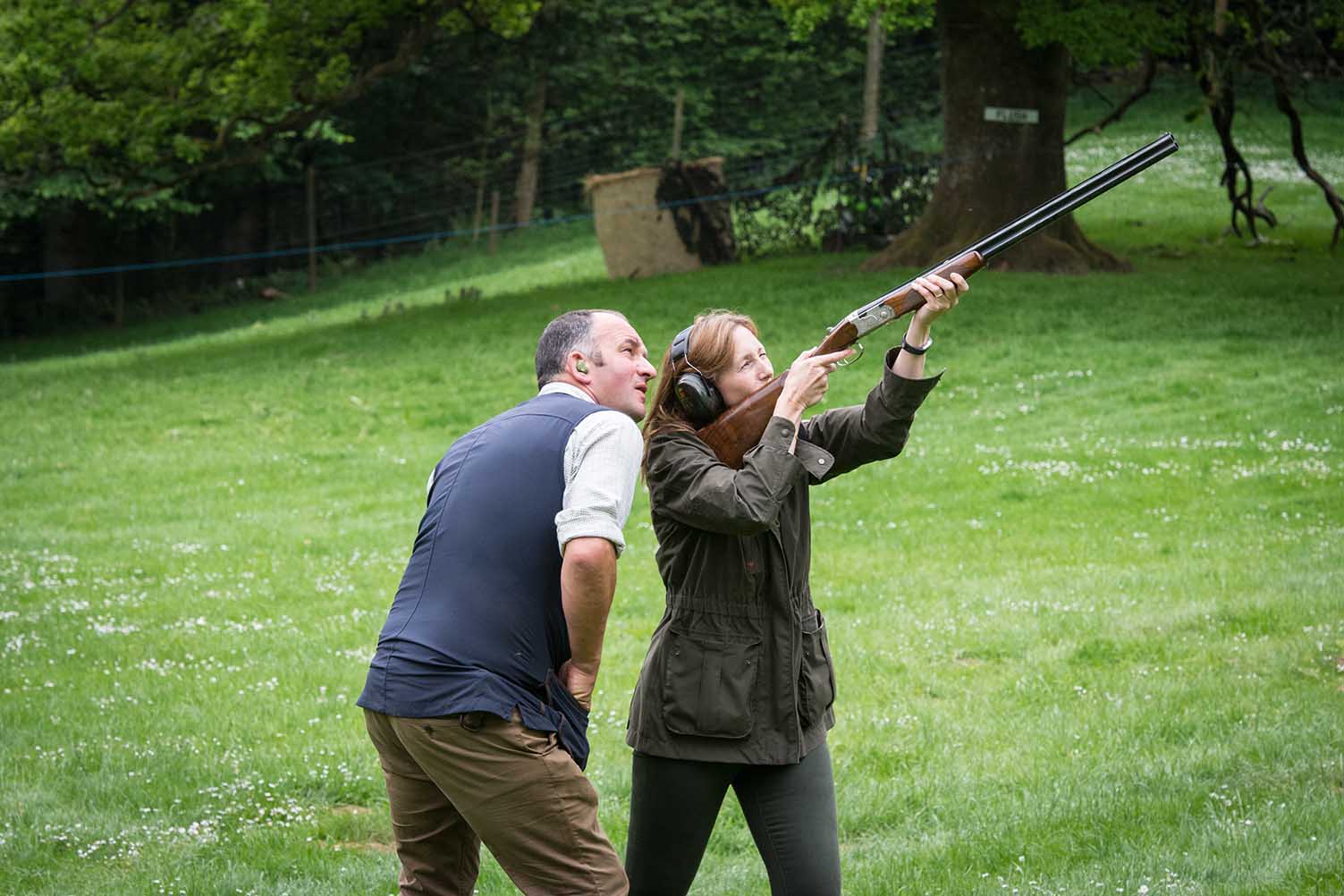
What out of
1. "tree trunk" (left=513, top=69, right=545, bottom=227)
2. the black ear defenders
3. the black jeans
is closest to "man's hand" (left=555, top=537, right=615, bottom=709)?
the black jeans

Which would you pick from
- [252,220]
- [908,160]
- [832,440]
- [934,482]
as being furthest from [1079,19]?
[252,220]

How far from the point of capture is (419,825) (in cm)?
397

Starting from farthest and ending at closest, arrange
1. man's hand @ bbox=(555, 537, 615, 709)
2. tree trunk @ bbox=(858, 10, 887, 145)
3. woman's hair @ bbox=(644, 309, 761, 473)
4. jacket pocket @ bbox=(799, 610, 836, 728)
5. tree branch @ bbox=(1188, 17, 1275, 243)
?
tree trunk @ bbox=(858, 10, 887, 145)
tree branch @ bbox=(1188, 17, 1275, 243)
woman's hair @ bbox=(644, 309, 761, 473)
jacket pocket @ bbox=(799, 610, 836, 728)
man's hand @ bbox=(555, 537, 615, 709)

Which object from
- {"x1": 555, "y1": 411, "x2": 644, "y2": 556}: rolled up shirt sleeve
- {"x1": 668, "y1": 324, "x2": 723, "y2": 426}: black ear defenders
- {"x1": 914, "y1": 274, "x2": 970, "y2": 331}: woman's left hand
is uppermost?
{"x1": 914, "y1": 274, "x2": 970, "y2": 331}: woman's left hand

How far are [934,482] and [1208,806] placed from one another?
7133 mm

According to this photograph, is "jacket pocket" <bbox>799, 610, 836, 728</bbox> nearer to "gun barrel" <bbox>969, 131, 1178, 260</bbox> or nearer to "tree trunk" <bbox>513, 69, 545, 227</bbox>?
"gun barrel" <bbox>969, 131, 1178, 260</bbox>

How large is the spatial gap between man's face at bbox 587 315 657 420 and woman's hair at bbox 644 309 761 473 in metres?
0.14

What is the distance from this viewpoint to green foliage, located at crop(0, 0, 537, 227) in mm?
21281

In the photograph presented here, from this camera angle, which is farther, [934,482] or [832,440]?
[934,482]

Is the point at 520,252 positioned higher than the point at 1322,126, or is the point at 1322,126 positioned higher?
the point at 1322,126

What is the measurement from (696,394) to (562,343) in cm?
41

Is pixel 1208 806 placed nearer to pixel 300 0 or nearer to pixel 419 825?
pixel 419 825

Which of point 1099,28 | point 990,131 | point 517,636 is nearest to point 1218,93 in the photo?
point 1099,28

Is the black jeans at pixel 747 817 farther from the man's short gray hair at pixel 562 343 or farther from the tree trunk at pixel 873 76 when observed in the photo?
the tree trunk at pixel 873 76
